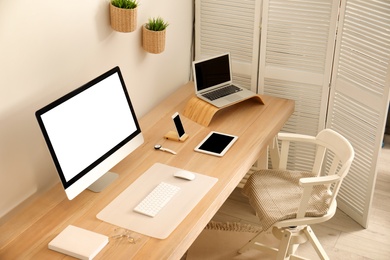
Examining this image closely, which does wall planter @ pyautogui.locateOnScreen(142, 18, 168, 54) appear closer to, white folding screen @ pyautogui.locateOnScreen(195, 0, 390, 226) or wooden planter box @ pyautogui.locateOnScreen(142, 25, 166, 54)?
wooden planter box @ pyautogui.locateOnScreen(142, 25, 166, 54)

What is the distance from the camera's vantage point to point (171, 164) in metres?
2.90

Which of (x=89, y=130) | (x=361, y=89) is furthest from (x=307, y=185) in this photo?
(x=89, y=130)

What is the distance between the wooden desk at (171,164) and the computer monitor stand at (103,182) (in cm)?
3

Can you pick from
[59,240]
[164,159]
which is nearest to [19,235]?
[59,240]

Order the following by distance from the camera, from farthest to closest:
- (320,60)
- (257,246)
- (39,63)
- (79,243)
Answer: (320,60), (257,246), (39,63), (79,243)

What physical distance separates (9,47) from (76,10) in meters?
0.46

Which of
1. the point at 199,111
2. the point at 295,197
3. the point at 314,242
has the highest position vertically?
the point at 199,111

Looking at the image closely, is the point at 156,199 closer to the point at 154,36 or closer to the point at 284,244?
the point at 284,244

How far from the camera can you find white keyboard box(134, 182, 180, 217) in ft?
8.21

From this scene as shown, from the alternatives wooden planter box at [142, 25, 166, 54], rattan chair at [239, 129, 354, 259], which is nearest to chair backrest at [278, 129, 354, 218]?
rattan chair at [239, 129, 354, 259]

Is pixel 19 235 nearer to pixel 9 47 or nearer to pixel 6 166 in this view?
pixel 6 166

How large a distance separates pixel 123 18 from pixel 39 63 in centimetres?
56

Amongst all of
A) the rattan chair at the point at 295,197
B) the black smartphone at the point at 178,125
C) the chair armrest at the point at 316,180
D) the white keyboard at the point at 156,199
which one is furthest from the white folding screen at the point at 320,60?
the white keyboard at the point at 156,199

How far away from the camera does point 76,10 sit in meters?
2.67
